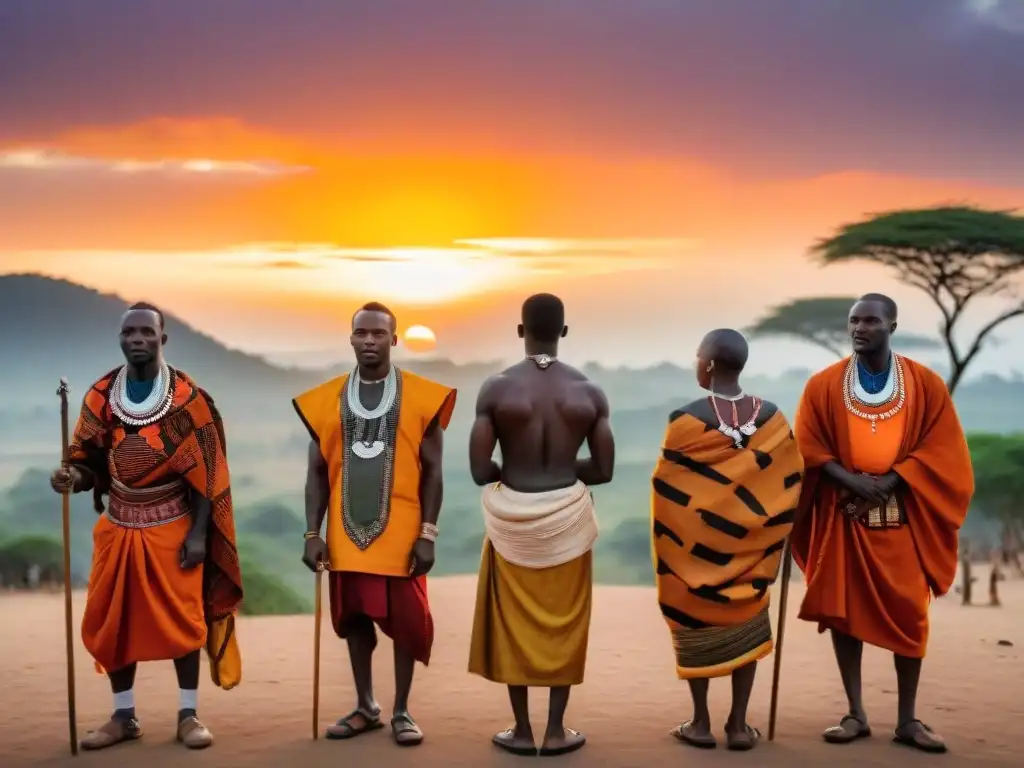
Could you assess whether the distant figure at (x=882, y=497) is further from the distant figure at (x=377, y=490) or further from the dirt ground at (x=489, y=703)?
the distant figure at (x=377, y=490)

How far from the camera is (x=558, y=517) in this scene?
22.7ft

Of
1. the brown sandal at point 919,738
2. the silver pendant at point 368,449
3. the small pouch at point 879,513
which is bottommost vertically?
the brown sandal at point 919,738

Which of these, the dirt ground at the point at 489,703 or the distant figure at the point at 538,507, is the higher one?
the distant figure at the point at 538,507

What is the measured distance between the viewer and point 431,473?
287 inches

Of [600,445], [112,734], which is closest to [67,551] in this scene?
[112,734]

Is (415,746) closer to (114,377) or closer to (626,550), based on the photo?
(114,377)

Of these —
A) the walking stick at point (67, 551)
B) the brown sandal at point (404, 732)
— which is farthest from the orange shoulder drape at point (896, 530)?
the walking stick at point (67, 551)

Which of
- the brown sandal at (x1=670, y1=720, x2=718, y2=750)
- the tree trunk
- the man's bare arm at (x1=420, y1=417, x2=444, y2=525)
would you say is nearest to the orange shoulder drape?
the brown sandal at (x1=670, y1=720, x2=718, y2=750)

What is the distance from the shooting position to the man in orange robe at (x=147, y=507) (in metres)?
7.27

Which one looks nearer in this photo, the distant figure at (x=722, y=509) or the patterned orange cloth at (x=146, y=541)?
the distant figure at (x=722, y=509)

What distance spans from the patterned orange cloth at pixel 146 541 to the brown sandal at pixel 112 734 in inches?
15.3

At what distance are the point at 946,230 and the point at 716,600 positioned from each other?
1881 centimetres

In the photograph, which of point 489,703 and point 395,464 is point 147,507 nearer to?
point 395,464

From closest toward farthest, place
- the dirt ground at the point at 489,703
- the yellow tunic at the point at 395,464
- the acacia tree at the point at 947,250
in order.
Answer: the yellow tunic at the point at 395,464, the dirt ground at the point at 489,703, the acacia tree at the point at 947,250
